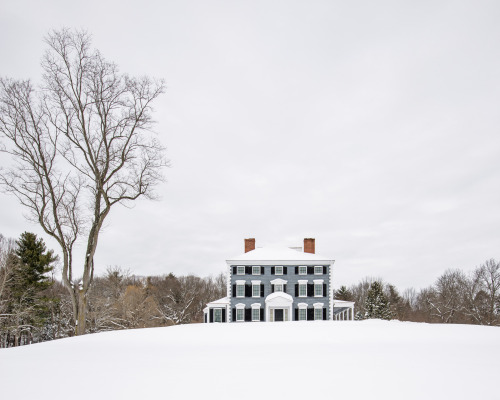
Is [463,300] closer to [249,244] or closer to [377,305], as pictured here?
[377,305]

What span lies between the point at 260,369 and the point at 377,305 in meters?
54.1

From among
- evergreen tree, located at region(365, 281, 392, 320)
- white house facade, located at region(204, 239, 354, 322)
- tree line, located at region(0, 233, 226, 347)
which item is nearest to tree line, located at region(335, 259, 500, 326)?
evergreen tree, located at region(365, 281, 392, 320)

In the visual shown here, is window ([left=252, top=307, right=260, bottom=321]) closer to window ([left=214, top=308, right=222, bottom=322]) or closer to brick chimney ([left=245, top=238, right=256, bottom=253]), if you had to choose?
window ([left=214, top=308, right=222, bottom=322])

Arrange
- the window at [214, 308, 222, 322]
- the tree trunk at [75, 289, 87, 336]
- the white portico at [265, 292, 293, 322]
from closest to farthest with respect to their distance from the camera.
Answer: the tree trunk at [75, 289, 87, 336] < the white portico at [265, 292, 293, 322] < the window at [214, 308, 222, 322]

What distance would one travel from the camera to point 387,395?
4770mm

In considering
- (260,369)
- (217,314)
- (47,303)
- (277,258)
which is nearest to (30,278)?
(47,303)

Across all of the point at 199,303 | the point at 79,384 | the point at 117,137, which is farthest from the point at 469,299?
the point at 79,384

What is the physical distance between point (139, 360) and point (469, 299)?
51.9 m

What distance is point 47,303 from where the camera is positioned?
40.9 meters

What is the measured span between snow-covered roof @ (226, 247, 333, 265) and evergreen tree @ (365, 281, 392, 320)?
65.8 ft

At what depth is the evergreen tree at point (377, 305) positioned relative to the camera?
54.5 metres

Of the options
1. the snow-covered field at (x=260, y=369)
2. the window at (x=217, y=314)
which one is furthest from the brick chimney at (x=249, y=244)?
the snow-covered field at (x=260, y=369)

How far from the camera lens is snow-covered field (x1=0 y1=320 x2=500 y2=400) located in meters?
4.95

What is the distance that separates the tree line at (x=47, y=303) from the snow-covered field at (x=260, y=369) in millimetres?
21659
